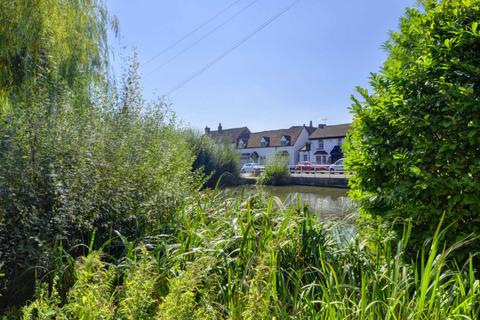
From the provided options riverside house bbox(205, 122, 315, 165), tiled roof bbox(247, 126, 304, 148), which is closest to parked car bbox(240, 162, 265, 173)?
riverside house bbox(205, 122, 315, 165)

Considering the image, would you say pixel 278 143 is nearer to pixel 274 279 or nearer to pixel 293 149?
pixel 293 149

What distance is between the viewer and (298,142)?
4259cm

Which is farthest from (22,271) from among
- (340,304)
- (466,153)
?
(466,153)

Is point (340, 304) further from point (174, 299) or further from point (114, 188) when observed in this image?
point (114, 188)

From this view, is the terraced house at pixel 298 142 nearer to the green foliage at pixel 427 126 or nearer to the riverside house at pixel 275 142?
the riverside house at pixel 275 142

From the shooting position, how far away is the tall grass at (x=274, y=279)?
1637 mm

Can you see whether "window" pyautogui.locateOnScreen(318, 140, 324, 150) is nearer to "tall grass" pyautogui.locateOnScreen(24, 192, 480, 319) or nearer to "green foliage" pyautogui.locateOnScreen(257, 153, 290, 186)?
"green foliage" pyautogui.locateOnScreen(257, 153, 290, 186)

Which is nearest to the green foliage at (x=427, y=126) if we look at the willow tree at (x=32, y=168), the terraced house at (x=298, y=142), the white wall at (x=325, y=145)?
the willow tree at (x=32, y=168)

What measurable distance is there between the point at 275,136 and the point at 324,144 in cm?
676

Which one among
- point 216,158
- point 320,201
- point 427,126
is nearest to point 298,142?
point 216,158

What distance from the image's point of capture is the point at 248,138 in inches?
1850

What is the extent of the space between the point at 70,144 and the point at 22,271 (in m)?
1.00

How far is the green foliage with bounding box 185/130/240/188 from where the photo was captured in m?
18.6

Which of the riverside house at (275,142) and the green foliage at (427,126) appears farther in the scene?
the riverside house at (275,142)
